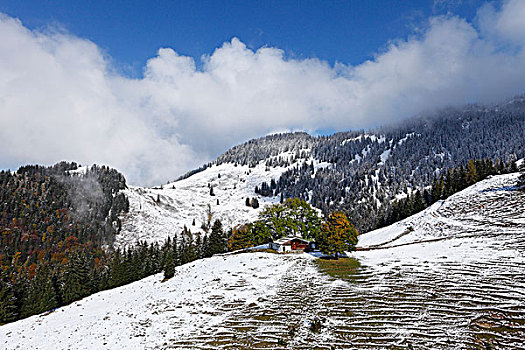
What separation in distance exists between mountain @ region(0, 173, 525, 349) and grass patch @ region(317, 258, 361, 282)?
0.52ft

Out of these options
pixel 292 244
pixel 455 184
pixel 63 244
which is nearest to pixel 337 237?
pixel 292 244

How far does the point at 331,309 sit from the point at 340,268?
18549 millimetres

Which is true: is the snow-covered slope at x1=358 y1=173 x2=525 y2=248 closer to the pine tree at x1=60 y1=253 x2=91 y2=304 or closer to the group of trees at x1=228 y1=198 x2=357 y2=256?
the group of trees at x1=228 y1=198 x2=357 y2=256

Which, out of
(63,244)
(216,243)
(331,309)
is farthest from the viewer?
(63,244)

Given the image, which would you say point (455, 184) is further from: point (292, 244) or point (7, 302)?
point (7, 302)

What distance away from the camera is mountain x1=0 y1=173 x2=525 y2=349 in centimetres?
1529

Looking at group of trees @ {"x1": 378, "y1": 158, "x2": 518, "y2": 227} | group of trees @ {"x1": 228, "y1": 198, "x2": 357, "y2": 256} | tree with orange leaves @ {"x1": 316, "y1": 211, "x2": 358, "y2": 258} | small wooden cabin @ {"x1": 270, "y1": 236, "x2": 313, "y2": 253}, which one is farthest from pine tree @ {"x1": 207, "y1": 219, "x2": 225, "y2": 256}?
group of trees @ {"x1": 378, "y1": 158, "x2": 518, "y2": 227}

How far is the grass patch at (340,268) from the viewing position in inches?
1270

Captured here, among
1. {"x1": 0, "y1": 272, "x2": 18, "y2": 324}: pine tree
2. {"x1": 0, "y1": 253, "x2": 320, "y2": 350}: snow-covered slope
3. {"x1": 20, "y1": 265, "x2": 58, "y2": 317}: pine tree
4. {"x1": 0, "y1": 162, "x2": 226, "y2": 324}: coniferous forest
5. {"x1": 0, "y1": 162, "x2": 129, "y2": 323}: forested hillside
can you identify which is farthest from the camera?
{"x1": 0, "y1": 162, "x2": 129, "y2": 323}: forested hillside

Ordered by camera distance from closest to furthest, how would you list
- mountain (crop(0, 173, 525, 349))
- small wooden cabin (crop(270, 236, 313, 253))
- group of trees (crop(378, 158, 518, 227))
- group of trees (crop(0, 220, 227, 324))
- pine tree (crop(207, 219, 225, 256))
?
mountain (crop(0, 173, 525, 349)) < group of trees (crop(0, 220, 227, 324)) < small wooden cabin (crop(270, 236, 313, 253)) < pine tree (crop(207, 219, 225, 256)) < group of trees (crop(378, 158, 518, 227))

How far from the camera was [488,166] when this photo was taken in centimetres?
9550

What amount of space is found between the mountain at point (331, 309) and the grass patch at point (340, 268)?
6.2 inches

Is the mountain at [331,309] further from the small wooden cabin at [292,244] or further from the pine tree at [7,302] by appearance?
the pine tree at [7,302]

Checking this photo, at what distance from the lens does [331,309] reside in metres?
20.4
